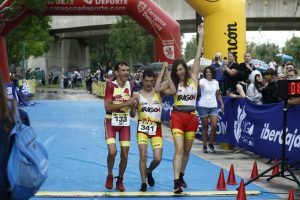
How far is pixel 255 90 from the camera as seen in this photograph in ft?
42.3

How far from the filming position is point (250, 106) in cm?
1192

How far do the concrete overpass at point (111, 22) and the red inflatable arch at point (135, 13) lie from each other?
4.77m

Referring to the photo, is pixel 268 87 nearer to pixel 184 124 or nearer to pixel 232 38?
pixel 184 124

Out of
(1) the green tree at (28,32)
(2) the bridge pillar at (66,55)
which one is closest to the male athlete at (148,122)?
(1) the green tree at (28,32)

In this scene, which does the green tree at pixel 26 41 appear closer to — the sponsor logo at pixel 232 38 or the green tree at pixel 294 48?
the sponsor logo at pixel 232 38

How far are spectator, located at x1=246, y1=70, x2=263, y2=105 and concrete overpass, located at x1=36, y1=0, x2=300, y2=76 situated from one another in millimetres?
8874

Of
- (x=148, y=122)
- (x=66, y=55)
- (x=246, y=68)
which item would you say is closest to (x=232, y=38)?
(x=246, y=68)

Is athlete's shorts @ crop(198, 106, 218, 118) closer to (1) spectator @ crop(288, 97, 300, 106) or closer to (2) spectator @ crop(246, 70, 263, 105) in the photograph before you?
(2) spectator @ crop(246, 70, 263, 105)

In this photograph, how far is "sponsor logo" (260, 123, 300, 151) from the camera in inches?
368

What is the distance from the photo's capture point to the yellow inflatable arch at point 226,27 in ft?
55.6

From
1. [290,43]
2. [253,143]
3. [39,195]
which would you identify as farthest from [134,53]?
[39,195]

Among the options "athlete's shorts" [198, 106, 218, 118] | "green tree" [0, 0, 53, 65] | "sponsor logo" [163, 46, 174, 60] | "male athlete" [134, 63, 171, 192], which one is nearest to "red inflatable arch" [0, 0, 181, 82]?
"sponsor logo" [163, 46, 174, 60]

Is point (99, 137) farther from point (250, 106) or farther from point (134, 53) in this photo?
point (134, 53)

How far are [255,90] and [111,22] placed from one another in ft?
143
